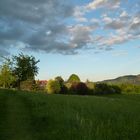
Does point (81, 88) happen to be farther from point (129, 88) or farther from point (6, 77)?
point (6, 77)

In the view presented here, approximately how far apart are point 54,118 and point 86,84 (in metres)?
58.3

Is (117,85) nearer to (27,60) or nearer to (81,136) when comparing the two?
(27,60)

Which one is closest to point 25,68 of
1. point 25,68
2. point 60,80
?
point 25,68

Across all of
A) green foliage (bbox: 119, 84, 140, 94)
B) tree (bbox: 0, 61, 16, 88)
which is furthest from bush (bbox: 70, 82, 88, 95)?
tree (bbox: 0, 61, 16, 88)

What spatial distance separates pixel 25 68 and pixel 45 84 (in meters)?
19.5

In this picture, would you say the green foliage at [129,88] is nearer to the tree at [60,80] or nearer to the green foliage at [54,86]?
the tree at [60,80]

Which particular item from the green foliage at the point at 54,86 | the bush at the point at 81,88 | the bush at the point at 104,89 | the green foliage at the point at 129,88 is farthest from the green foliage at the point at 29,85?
the green foliage at the point at 129,88

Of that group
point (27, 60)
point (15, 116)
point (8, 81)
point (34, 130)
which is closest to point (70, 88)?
point (8, 81)

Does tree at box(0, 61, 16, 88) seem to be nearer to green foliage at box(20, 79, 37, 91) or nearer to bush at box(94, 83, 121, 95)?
green foliage at box(20, 79, 37, 91)

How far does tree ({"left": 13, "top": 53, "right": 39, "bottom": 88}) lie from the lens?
108000 millimetres

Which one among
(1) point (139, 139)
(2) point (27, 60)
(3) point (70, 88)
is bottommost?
(1) point (139, 139)

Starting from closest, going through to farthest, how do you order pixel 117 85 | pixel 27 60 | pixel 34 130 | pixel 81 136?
pixel 81 136 → pixel 34 130 → pixel 117 85 → pixel 27 60

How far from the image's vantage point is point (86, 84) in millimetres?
77562

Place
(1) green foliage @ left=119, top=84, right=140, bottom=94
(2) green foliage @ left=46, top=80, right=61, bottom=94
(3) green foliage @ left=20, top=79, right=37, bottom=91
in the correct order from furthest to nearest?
(1) green foliage @ left=119, top=84, right=140, bottom=94 < (3) green foliage @ left=20, top=79, right=37, bottom=91 < (2) green foliage @ left=46, top=80, right=61, bottom=94
